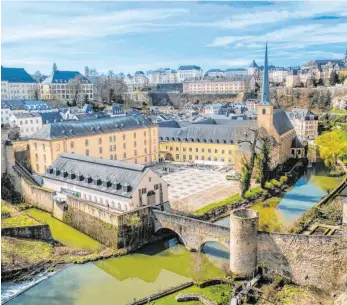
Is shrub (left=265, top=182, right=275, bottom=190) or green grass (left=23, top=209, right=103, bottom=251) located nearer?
green grass (left=23, top=209, right=103, bottom=251)

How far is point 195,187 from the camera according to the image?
3183 cm

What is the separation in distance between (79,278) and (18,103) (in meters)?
51.4

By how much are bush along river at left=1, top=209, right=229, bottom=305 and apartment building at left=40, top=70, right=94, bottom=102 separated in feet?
207

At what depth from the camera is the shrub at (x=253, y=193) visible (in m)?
28.8

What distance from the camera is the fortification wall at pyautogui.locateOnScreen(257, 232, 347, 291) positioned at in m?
15.3

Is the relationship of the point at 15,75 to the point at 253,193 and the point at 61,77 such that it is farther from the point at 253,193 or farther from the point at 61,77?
the point at 253,193

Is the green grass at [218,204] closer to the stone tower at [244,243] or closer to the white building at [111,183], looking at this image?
the white building at [111,183]

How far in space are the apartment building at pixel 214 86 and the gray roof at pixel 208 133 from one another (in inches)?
2658

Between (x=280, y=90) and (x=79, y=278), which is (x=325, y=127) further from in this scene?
(x=79, y=278)

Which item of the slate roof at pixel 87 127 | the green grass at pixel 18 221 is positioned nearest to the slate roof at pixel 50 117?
the slate roof at pixel 87 127

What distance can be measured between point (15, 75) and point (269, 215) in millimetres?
71713

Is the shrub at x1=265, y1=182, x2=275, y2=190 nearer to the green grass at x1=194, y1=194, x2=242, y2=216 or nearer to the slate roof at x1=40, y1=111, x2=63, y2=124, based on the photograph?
the green grass at x1=194, y1=194, x2=242, y2=216

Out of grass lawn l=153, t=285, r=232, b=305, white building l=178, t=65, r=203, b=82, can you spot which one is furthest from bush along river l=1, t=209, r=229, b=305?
white building l=178, t=65, r=203, b=82

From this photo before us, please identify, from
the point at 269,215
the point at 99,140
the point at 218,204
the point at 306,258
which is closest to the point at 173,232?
the point at 218,204
